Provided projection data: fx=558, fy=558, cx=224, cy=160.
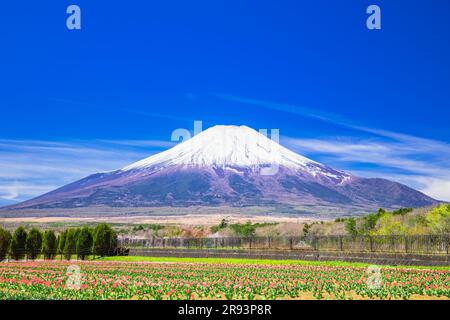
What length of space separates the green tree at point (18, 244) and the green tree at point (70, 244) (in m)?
3.81

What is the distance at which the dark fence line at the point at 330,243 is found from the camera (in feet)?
125

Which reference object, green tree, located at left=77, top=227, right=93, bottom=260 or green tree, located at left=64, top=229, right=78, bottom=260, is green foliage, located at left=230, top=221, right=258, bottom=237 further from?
green tree, located at left=64, top=229, right=78, bottom=260

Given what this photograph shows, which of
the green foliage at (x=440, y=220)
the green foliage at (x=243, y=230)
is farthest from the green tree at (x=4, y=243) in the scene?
the green foliage at (x=440, y=220)

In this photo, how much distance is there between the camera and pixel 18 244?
5122 centimetres

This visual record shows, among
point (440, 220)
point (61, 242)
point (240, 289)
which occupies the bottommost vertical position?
point (240, 289)

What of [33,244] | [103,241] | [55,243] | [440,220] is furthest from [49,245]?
[440,220]

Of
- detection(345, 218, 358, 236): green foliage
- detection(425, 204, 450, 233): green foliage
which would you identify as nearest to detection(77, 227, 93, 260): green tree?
detection(345, 218, 358, 236): green foliage

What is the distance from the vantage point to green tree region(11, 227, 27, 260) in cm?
5088

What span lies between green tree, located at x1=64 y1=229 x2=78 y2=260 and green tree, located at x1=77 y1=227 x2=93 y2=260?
17.3 inches

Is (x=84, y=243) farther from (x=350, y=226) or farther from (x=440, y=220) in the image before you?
(x=440, y=220)

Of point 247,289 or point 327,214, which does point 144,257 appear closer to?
point 247,289

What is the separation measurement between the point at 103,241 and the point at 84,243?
2215 millimetres

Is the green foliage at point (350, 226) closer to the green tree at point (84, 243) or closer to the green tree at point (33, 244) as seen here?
the green tree at point (84, 243)
